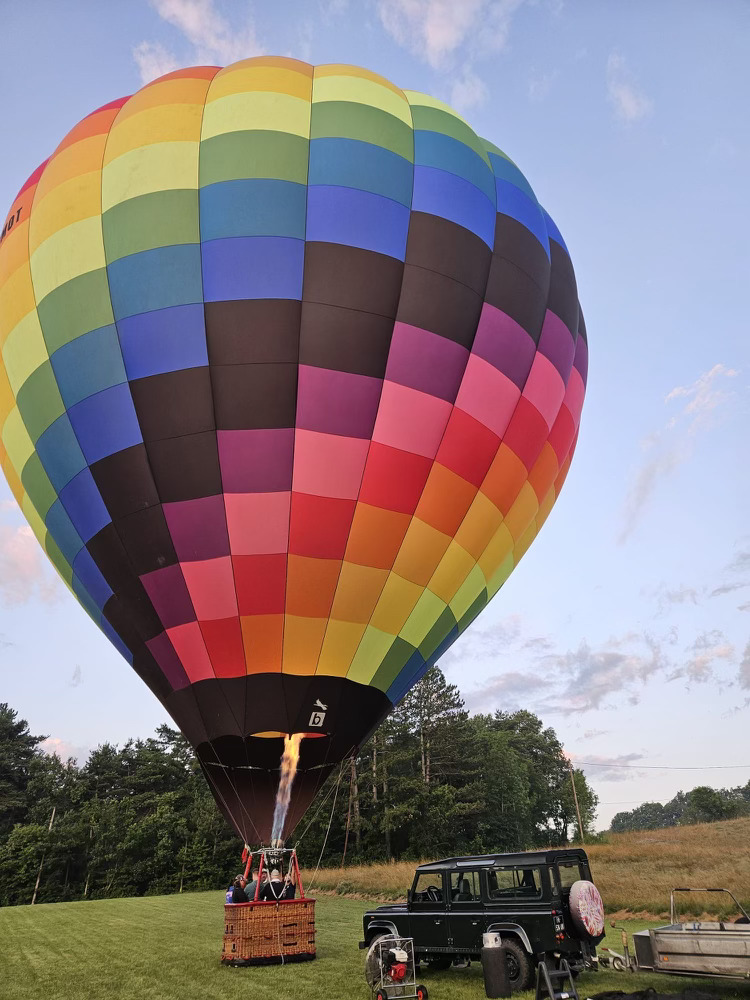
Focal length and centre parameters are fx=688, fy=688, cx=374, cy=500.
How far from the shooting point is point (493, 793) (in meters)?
44.8

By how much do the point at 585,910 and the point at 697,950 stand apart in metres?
1.33

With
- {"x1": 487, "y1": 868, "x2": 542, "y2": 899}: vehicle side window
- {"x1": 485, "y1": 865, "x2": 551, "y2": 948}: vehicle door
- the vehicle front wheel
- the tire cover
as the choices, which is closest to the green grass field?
the vehicle front wheel

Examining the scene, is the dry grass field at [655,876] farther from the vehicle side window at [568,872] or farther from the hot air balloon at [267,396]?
the hot air balloon at [267,396]

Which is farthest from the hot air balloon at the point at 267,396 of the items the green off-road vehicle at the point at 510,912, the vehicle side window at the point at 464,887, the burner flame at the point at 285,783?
the vehicle side window at the point at 464,887

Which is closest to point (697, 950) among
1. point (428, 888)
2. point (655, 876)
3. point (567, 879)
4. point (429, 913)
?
point (567, 879)

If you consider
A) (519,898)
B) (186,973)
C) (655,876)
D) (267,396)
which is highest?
(267,396)

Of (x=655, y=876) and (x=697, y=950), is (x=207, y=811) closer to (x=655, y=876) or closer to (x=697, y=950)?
(x=655, y=876)

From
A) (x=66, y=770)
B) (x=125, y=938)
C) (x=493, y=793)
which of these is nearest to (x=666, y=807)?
(x=493, y=793)

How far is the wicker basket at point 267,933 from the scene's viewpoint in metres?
7.84

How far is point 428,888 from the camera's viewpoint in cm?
776

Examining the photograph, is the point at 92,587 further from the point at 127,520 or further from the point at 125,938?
the point at 125,938

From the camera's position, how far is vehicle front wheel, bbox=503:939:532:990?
6.32m

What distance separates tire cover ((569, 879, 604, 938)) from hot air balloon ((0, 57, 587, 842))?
3.11 metres

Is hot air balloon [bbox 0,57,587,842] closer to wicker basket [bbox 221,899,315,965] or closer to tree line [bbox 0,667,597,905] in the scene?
wicker basket [bbox 221,899,315,965]
